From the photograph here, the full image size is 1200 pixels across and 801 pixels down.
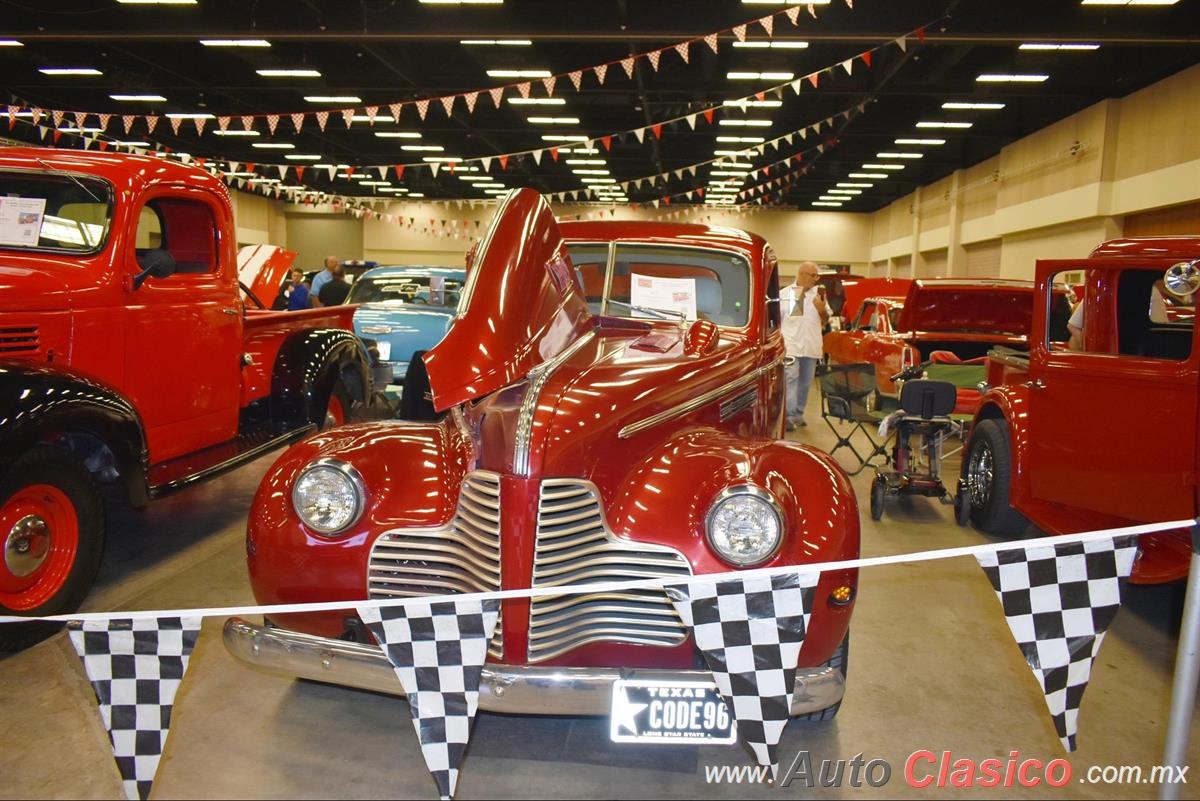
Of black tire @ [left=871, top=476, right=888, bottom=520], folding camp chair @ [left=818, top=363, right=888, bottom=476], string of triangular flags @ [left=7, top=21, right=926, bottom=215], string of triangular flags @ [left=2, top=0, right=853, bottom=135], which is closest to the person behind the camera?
black tire @ [left=871, top=476, right=888, bottom=520]

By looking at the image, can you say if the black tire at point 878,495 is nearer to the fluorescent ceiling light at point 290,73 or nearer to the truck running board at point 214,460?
the truck running board at point 214,460

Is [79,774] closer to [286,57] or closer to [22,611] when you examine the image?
[22,611]

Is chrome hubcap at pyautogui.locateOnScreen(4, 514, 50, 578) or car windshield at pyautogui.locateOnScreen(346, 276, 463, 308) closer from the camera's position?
chrome hubcap at pyautogui.locateOnScreen(4, 514, 50, 578)

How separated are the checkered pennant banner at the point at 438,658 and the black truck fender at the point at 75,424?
6.59ft

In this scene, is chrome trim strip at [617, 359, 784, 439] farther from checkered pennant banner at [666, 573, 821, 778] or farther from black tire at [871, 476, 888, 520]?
black tire at [871, 476, 888, 520]

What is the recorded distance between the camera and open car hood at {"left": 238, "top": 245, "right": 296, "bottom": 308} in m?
6.90

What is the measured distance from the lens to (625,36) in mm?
10148

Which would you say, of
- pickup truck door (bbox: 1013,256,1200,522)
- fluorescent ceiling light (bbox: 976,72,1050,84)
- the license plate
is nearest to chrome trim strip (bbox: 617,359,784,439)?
the license plate

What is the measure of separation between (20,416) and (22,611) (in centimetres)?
80

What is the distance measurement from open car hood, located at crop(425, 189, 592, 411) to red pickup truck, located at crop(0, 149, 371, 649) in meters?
1.83

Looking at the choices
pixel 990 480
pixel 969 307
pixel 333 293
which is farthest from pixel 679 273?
pixel 333 293

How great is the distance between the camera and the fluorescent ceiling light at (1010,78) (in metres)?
13.4

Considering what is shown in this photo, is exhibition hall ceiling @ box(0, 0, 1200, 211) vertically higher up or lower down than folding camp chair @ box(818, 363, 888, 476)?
higher up

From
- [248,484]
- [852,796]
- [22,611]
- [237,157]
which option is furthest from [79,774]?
[237,157]
